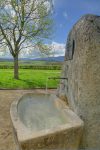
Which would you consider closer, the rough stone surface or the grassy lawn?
the rough stone surface

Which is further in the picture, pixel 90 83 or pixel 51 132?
pixel 90 83

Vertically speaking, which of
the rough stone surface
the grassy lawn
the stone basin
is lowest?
the grassy lawn

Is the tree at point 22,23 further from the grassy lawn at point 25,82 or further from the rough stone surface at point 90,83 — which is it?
the rough stone surface at point 90,83

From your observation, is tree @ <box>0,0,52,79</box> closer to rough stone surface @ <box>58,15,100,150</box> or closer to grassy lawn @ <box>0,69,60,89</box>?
grassy lawn @ <box>0,69,60,89</box>

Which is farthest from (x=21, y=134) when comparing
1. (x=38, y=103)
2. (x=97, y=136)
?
(x=38, y=103)

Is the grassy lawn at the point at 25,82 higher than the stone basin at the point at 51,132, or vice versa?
the stone basin at the point at 51,132

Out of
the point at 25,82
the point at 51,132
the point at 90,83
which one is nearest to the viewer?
the point at 51,132

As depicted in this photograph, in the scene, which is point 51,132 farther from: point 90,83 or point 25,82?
point 25,82

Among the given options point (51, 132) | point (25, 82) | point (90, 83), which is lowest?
point (25, 82)

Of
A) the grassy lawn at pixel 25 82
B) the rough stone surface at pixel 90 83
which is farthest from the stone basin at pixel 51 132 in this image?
the grassy lawn at pixel 25 82

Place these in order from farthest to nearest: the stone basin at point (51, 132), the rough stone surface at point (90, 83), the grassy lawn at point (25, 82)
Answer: the grassy lawn at point (25, 82) < the rough stone surface at point (90, 83) < the stone basin at point (51, 132)

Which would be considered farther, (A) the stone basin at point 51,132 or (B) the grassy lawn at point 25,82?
(B) the grassy lawn at point 25,82

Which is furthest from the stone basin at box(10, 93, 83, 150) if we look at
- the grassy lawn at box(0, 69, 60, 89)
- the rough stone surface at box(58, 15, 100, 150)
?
the grassy lawn at box(0, 69, 60, 89)

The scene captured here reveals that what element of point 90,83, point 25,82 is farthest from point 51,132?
point 25,82
